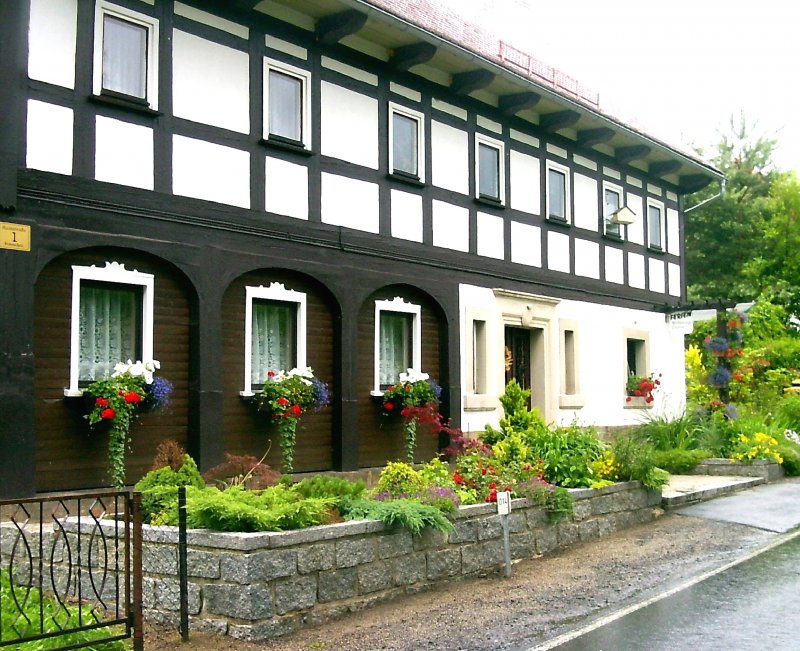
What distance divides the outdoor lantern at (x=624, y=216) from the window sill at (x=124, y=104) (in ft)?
35.3

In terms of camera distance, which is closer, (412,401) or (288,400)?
(288,400)

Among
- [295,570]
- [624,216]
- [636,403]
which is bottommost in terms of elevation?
[295,570]

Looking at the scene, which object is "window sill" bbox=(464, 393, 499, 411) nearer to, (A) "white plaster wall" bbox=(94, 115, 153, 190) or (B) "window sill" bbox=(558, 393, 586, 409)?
(B) "window sill" bbox=(558, 393, 586, 409)

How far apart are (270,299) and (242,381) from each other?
119cm

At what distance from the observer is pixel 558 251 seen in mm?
18297

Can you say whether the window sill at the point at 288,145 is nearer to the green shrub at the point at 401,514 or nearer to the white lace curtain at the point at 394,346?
the white lace curtain at the point at 394,346

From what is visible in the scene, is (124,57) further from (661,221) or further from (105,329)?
(661,221)

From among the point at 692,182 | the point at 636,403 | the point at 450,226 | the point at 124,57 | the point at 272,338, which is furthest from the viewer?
the point at 692,182

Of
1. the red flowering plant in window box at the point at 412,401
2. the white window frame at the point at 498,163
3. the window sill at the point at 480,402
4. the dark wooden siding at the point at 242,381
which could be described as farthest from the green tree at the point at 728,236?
the dark wooden siding at the point at 242,381

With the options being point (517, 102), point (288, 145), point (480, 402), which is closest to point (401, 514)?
point (288, 145)

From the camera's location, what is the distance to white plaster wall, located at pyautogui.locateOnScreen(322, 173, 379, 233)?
520 inches

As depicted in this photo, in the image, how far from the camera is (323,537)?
7746 mm

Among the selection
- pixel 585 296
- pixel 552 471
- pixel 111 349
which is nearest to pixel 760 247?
pixel 585 296

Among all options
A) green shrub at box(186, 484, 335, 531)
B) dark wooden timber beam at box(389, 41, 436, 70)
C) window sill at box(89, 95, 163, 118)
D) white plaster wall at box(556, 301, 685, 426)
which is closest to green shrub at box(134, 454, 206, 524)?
green shrub at box(186, 484, 335, 531)
